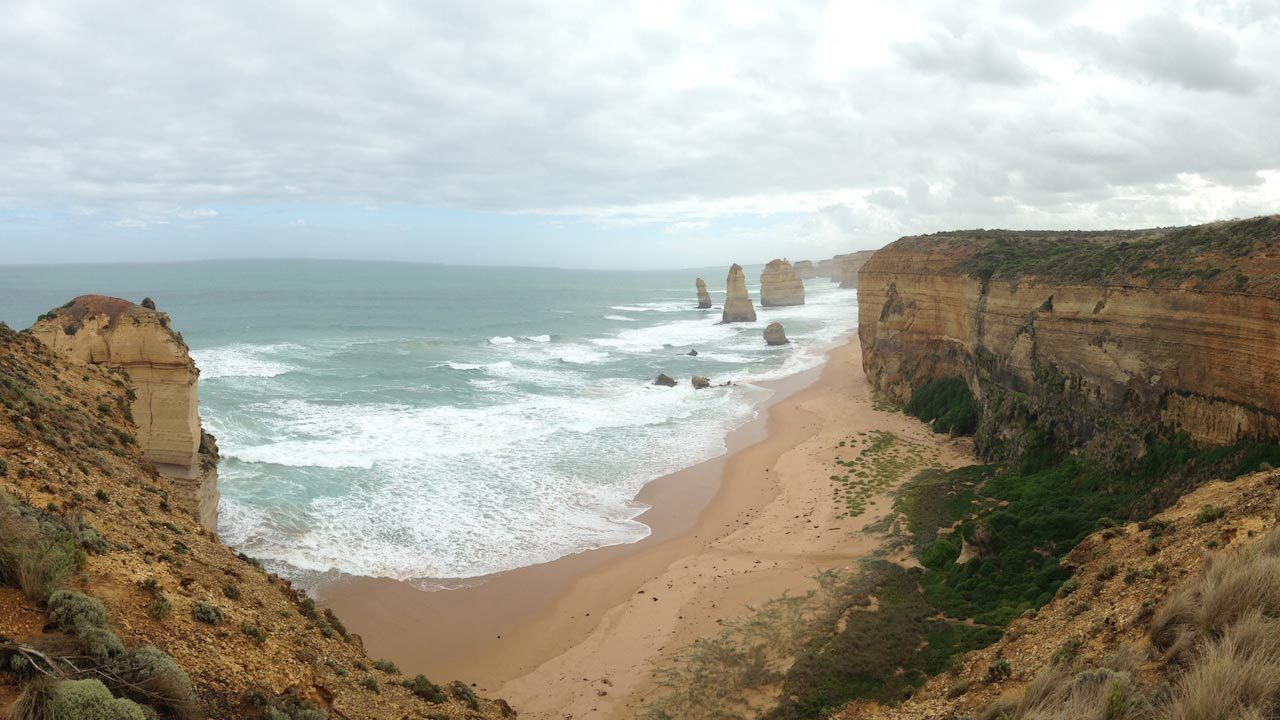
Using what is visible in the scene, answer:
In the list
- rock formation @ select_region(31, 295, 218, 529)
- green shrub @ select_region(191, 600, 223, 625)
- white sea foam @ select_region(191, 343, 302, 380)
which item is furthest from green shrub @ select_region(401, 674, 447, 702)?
white sea foam @ select_region(191, 343, 302, 380)

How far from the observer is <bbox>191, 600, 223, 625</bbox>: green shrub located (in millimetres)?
7418

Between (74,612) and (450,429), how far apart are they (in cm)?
2402

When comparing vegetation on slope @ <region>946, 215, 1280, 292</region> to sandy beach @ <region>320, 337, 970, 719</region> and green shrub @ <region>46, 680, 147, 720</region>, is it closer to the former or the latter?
sandy beach @ <region>320, 337, 970, 719</region>

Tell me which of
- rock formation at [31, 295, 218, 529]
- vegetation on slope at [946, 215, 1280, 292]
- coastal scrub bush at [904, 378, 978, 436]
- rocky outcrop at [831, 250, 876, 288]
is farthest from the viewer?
rocky outcrop at [831, 250, 876, 288]

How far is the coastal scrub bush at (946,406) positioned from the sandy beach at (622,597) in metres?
2.14

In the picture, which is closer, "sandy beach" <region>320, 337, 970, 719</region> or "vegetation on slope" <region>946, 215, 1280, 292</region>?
"sandy beach" <region>320, 337, 970, 719</region>

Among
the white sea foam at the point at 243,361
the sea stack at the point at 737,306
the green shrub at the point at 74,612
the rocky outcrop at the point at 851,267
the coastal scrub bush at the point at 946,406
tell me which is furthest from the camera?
the rocky outcrop at the point at 851,267

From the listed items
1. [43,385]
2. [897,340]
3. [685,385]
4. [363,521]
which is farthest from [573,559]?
[685,385]

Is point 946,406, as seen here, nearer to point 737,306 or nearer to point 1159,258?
point 1159,258

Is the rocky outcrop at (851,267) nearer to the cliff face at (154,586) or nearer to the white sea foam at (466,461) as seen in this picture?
the white sea foam at (466,461)

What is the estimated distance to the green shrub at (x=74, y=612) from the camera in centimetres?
593

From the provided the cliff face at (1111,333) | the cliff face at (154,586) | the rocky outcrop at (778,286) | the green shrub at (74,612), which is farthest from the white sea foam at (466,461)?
the rocky outcrop at (778,286)

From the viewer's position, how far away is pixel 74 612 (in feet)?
19.7

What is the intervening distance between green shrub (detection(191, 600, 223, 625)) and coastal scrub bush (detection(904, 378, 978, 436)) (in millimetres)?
24615
